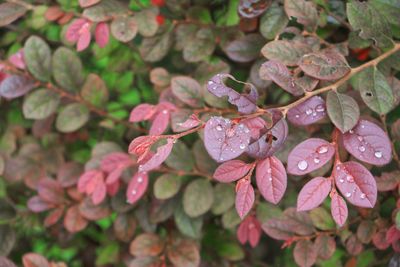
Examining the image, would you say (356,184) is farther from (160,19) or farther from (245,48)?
(160,19)

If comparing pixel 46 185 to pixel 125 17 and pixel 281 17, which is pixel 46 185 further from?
pixel 281 17

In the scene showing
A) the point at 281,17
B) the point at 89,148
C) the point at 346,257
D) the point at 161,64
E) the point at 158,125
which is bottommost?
the point at 346,257

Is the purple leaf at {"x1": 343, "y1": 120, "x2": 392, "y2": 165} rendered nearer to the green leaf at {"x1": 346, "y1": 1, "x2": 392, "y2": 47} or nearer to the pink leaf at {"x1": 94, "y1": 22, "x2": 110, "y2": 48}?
the green leaf at {"x1": 346, "y1": 1, "x2": 392, "y2": 47}

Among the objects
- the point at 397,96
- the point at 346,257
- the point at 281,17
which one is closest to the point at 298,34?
the point at 281,17

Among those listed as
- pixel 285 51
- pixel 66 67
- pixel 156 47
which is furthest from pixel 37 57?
pixel 285 51

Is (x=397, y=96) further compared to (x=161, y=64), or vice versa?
(x=161, y=64)
